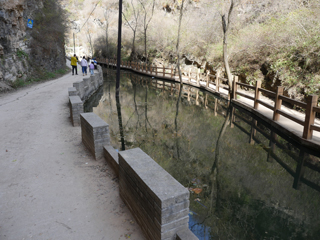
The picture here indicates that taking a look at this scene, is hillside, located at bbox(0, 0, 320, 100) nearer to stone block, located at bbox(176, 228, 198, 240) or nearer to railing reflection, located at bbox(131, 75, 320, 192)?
railing reflection, located at bbox(131, 75, 320, 192)

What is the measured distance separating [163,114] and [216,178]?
676 centimetres

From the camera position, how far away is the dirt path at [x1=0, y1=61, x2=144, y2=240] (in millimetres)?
3473

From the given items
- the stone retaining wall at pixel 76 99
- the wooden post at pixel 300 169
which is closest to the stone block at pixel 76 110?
the stone retaining wall at pixel 76 99

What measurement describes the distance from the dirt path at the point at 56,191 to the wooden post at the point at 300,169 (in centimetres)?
452

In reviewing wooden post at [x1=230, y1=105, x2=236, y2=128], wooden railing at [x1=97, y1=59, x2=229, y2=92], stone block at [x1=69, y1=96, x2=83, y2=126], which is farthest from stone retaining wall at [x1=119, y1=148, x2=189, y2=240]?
wooden railing at [x1=97, y1=59, x2=229, y2=92]

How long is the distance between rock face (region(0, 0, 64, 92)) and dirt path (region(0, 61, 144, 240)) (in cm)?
1050

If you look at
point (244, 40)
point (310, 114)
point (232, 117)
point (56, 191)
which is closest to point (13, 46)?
point (232, 117)

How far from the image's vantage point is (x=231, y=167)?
22.7 ft

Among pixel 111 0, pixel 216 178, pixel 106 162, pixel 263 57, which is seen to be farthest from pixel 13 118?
pixel 111 0

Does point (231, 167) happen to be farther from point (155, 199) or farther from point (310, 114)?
point (155, 199)

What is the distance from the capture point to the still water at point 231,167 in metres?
4.61

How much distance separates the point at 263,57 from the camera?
1684 centimetres

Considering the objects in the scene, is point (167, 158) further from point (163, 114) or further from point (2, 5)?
point (2, 5)

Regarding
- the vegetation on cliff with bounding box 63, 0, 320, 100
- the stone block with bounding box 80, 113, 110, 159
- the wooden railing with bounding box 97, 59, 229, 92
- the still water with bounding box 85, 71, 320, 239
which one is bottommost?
the still water with bounding box 85, 71, 320, 239
